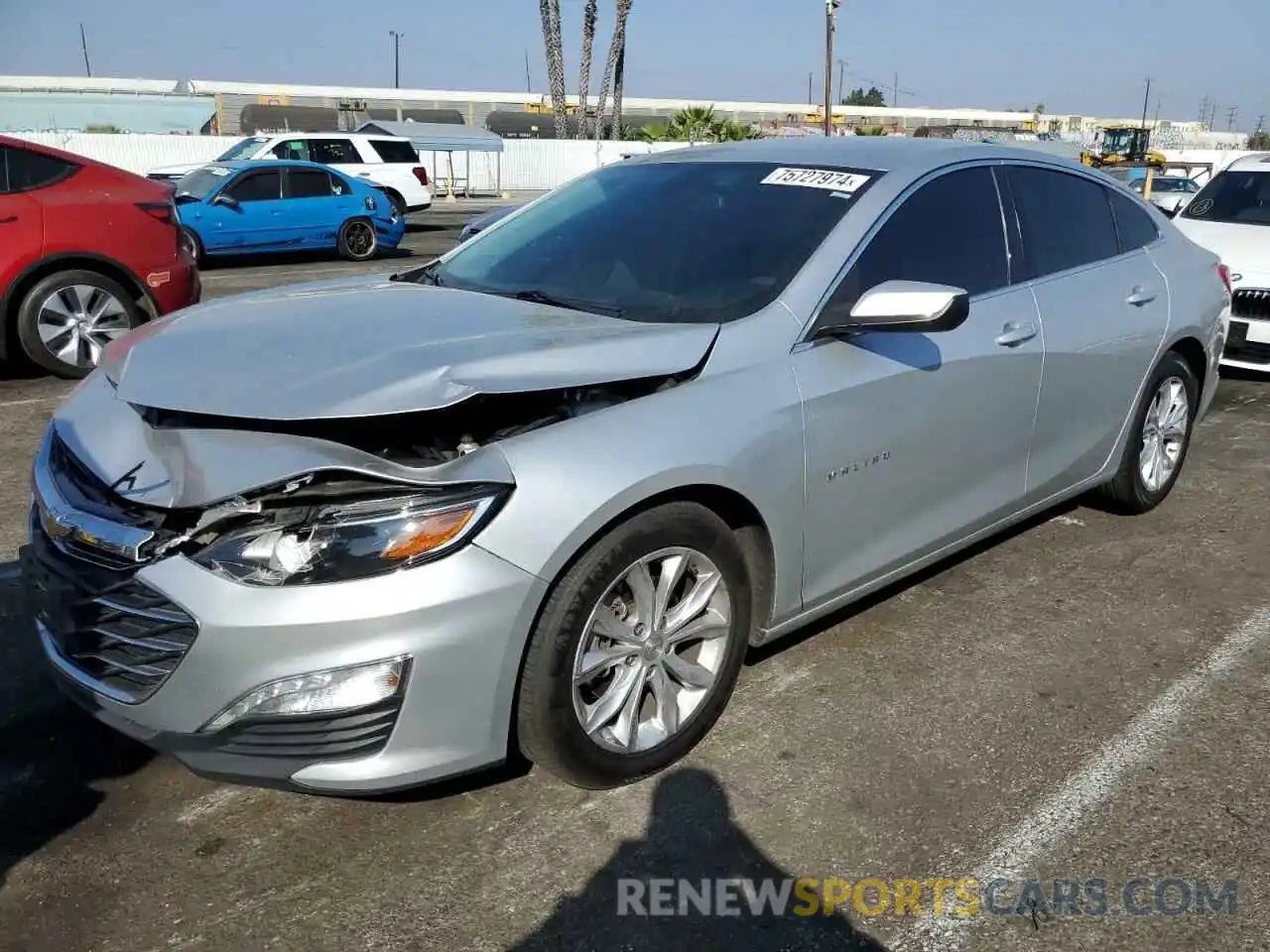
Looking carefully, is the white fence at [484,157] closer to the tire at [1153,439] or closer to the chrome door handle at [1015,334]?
the tire at [1153,439]

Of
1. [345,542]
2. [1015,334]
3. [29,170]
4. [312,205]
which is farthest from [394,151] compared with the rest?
[345,542]

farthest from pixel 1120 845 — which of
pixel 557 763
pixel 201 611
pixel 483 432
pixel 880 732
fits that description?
pixel 201 611

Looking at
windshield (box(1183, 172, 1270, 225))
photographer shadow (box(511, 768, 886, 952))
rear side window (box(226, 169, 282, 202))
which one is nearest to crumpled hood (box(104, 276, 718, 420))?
photographer shadow (box(511, 768, 886, 952))

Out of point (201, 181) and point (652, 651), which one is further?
point (201, 181)

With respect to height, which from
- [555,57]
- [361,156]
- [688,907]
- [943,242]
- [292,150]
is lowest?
[688,907]

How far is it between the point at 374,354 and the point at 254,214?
43.5 feet

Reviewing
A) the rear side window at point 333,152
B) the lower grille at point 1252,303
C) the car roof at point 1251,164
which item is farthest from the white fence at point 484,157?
the lower grille at point 1252,303

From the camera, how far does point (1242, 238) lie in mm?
7910

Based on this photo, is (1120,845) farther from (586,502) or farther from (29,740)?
(29,740)

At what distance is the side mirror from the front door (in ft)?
0.46

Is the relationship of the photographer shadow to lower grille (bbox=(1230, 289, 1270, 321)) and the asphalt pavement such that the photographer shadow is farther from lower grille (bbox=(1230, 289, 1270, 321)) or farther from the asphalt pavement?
lower grille (bbox=(1230, 289, 1270, 321))

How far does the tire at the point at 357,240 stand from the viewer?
15797mm

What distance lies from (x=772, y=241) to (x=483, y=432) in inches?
47.2

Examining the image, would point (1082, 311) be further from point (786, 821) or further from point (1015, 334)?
point (786, 821)
